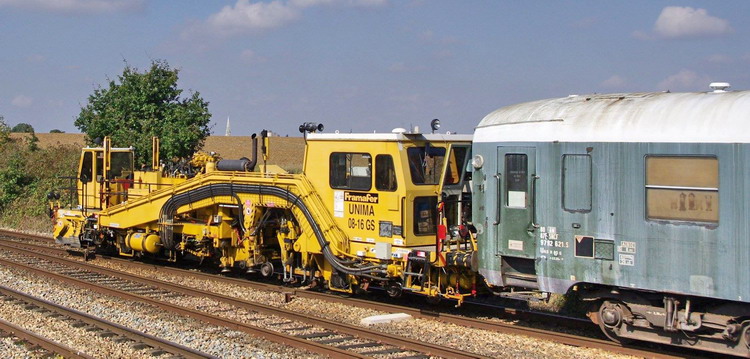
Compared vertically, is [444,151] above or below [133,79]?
below

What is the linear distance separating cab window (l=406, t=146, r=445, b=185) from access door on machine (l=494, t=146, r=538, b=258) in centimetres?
213

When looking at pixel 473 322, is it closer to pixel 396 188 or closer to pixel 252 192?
pixel 396 188

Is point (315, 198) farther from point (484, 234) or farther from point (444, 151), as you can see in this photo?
point (484, 234)

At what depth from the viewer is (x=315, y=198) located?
43.4ft

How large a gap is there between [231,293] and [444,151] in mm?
5159

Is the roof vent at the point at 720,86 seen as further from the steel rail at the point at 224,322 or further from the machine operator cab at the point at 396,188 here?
the steel rail at the point at 224,322

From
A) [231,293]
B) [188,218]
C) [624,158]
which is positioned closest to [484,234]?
[624,158]

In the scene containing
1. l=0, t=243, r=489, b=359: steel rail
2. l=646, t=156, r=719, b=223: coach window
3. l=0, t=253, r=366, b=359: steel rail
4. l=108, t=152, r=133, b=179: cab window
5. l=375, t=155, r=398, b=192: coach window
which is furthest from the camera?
l=108, t=152, r=133, b=179: cab window


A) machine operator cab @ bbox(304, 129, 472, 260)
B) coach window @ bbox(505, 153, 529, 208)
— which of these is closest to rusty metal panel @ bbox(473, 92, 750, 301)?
coach window @ bbox(505, 153, 529, 208)

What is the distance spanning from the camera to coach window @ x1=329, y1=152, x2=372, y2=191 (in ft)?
41.0

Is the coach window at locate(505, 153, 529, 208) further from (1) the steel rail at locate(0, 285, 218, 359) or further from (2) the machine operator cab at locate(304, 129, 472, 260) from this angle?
(1) the steel rail at locate(0, 285, 218, 359)

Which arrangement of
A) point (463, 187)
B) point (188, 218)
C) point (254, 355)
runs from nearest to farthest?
point (254, 355), point (463, 187), point (188, 218)

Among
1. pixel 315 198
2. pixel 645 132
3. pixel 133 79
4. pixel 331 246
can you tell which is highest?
pixel 133 79

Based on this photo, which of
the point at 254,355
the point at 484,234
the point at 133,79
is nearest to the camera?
the point at 254,355
